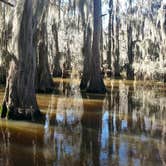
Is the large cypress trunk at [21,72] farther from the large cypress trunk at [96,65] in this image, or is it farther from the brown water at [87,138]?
the large cypress trunk at [96,65]

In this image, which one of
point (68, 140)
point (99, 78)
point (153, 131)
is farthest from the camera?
point (99, 78)

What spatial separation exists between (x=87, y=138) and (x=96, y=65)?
10.8m

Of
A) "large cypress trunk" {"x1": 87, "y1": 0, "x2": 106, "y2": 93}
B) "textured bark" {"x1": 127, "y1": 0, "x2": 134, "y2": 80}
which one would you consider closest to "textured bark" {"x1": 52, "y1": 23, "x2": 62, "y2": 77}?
"textured bark" {"x1": 127, "y1": 0, "x2": 134, "y2": 80}

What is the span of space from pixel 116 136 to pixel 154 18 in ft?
80.9

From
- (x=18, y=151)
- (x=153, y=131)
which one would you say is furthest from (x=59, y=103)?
(x=18, y=151)

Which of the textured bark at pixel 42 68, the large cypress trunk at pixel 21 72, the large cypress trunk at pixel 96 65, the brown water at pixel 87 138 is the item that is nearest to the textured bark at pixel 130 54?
the large cypress trunk at pixel 96 65

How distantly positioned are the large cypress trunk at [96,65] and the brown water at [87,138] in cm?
551

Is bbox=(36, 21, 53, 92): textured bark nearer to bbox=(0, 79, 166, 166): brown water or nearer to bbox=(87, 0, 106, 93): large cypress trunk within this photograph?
bbox=(87, 0, 106, 93): large cypress trunk

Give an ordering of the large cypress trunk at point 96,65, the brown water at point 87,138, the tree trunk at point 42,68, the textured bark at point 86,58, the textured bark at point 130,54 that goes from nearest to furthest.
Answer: the brown water at point 87,138
the tree trunk at point 42,68
the large cypress trunk at point 96,65
the textured bark at point 86,58
the textured bark at point 130,54

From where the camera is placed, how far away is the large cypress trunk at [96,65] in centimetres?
1839

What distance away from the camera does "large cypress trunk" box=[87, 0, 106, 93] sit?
18.4 meters

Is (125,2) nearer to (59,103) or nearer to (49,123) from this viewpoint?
(59,103)

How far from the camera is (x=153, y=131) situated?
914cm

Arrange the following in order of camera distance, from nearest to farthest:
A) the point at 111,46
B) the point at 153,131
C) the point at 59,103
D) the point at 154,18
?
the point at 153,131 < the point at 59,103 < the point at 154,18 < the point at 111,46
